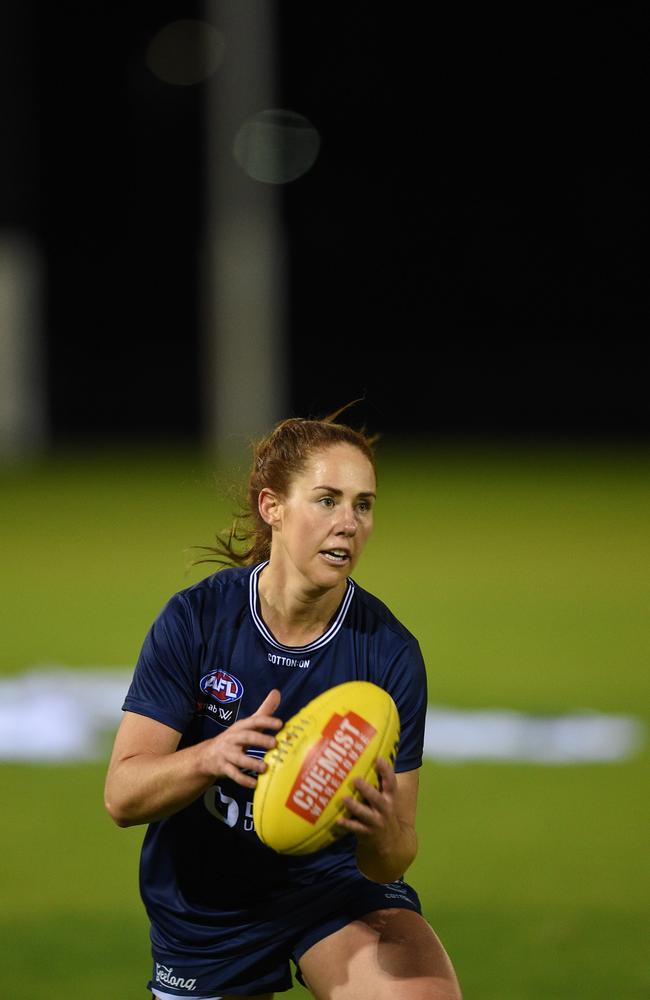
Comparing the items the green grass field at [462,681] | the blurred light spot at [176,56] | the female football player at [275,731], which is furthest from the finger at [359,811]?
the blurred light spot at [176,56]

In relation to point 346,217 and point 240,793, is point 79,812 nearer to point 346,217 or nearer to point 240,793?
point 240,793

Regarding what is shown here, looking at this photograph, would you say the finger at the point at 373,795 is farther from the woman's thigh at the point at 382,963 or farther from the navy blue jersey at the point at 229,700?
the woman's thigh at the point at 382,963

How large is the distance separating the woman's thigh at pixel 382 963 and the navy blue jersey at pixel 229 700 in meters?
0.16

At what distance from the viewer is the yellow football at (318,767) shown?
12.2 feet

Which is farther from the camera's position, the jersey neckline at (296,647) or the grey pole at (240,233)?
the grey pole at (240,233)

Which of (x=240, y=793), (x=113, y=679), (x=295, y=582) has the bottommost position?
(x=113, y=679)

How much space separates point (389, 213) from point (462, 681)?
102ft

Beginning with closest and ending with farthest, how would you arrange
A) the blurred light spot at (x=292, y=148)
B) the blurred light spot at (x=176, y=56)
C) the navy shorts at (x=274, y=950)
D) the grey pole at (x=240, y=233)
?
the navy shorts at (x=274, y=950)
the grey pole at (x=240, y=233)
the blurred light spot at (x=292, y=148)
the blurred light spot at (x=176, y=56)

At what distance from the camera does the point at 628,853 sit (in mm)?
6625

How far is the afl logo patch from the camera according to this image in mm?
4137

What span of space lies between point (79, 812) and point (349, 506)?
12.2ft

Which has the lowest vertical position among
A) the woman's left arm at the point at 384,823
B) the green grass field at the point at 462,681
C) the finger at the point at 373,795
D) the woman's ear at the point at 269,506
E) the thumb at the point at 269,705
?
the green grass field at the point at 462,681

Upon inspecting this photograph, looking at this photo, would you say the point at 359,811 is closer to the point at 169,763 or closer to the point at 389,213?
the point at 169,763

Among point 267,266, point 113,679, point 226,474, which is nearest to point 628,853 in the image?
point 226,474
